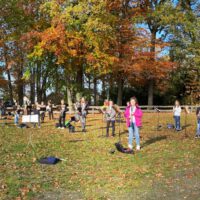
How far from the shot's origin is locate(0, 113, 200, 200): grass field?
9852 mm

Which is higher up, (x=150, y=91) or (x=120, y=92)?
(x=150, y=91)

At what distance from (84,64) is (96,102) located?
11.7 m

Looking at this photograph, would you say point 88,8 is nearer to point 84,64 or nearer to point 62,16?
point 62,16

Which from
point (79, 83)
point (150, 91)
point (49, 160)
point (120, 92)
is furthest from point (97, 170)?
point (150, 91)

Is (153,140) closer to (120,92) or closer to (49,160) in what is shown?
(49,160)

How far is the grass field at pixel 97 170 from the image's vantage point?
9852mm

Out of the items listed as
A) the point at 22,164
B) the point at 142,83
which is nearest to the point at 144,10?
the point at 142,83

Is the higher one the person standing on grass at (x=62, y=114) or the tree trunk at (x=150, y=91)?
the tree trunk at (x=150, y=91)

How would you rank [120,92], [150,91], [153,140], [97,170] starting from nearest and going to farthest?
[97,170], [153,140], [120,92], [150,91]

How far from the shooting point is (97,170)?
40.5 ft

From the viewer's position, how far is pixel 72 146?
17.2 m

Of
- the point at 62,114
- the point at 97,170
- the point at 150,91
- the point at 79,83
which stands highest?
the point at 79,83

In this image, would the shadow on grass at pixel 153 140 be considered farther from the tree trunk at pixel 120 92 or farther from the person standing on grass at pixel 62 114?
the tree trunk at pixel 120 92

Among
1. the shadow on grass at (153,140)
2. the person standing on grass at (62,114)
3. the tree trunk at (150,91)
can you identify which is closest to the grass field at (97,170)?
the shadow on grass at (153,140)
